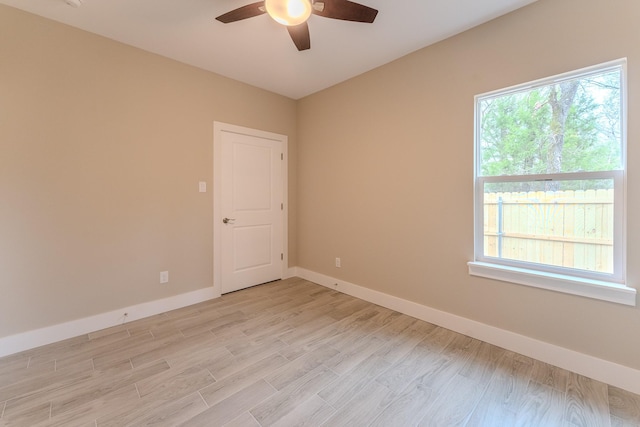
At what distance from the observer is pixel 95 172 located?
2367 millimetres

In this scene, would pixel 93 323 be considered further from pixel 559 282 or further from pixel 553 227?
pixel 553 227

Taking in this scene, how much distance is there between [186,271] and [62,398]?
1.43 metres

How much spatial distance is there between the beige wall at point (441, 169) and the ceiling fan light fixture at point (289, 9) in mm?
1438

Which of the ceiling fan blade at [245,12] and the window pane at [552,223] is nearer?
the ceiling fan blade at [245,12]

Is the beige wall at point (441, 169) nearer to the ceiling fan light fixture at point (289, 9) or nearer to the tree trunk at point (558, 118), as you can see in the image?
the tree trunk at point (558, 118)

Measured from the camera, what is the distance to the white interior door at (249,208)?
3.23 meters

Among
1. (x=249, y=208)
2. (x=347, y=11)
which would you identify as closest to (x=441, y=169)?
(x=347, y=11)

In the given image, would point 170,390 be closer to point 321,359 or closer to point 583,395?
point 321,359

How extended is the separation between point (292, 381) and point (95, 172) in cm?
246

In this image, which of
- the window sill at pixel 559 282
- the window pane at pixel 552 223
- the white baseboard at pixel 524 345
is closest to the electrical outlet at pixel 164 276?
the white baseboard at pixel 524 345

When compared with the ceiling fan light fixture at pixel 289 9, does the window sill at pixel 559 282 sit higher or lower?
lower

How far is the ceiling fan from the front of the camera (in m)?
1.56

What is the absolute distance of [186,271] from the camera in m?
2.92

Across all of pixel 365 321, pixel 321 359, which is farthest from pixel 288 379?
pixel 365 321
